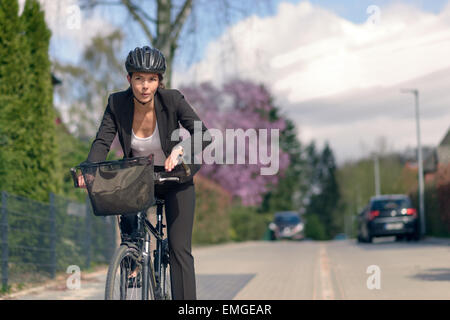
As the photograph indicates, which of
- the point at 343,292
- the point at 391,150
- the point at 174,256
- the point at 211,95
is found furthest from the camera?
the point at 391,150

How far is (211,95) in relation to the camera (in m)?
37.3

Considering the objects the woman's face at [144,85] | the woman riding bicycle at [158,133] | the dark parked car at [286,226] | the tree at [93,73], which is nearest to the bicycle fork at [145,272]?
the woman riding bicycle at [158,133]

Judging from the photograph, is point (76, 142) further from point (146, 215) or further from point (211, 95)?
point (211, 95)

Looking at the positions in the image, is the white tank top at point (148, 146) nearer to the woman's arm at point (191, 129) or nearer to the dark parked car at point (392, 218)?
the woman's arm at point (191, 129)

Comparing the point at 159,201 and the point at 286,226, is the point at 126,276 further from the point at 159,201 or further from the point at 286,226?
the point at 286,226

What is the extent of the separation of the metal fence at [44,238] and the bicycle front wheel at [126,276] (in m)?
4.54

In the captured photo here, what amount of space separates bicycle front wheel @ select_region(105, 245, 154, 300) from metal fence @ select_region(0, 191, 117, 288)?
14.9 feet

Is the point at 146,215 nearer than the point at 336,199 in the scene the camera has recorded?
Yes

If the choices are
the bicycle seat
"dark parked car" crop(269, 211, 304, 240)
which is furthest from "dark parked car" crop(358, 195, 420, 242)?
the bicycle seat

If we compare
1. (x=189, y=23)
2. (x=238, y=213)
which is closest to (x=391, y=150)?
(x=238, y=213)

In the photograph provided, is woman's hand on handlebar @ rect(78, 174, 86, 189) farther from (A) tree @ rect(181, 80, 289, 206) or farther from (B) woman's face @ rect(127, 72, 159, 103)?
(A) tree @ rect(181, 80, 289, 206)

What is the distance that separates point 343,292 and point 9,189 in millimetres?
4644

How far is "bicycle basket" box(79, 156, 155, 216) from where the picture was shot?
3.94 meters

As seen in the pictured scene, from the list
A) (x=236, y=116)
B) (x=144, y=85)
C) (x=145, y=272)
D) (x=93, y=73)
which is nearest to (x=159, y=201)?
(x=145, y=272)
